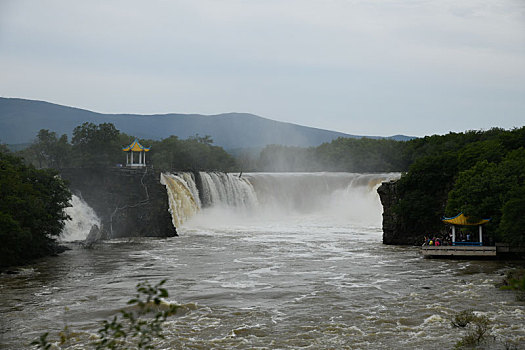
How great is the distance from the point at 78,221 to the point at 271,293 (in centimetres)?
2020

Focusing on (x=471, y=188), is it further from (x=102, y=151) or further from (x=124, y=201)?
(x=102, y=151)

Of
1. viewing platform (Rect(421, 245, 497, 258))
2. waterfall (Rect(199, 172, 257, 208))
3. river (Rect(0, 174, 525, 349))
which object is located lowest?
river (Rect(0, 174, 525, 349))

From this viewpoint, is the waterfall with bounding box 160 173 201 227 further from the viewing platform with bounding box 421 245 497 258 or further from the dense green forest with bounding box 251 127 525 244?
the viewing platform with bounding box 421 245 497 258

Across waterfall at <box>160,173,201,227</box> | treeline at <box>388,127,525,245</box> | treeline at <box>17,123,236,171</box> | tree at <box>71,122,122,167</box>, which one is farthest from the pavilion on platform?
tree at <box>71,122,122,167</box>

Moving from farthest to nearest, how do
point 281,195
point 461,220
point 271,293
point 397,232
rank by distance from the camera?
point 281,195 < point 397,232 < point 461,220 < point 271,293

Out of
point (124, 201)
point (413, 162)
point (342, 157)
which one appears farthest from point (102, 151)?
point (342, 157)

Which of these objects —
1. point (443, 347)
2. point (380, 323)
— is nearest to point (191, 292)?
point (380, 323)

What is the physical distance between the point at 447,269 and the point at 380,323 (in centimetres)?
960

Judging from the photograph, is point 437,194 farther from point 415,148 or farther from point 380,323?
point 415,148

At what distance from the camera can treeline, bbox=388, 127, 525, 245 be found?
24.1 metres

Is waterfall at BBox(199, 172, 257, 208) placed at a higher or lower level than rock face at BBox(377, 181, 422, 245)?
higher

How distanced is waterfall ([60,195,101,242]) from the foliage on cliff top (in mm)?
4127

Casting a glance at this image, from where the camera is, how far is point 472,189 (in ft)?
88.5

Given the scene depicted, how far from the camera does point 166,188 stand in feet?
129
